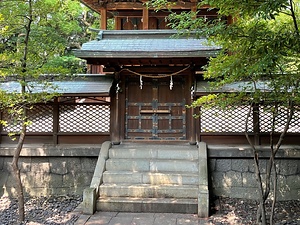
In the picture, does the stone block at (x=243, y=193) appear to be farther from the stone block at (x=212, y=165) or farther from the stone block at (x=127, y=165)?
the stone block at (x=127, y=165)

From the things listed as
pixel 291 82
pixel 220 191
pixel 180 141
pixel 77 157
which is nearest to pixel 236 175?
pixel 220 191

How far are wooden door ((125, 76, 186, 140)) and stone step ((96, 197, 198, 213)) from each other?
208 cm

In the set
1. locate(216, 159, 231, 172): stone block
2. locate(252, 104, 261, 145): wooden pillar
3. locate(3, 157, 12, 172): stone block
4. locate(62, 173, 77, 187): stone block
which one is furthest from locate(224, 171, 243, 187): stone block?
locate(3, 157, 12, 172): stone block

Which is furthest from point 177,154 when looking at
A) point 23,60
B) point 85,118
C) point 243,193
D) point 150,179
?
point 23,60

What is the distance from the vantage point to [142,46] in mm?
6746

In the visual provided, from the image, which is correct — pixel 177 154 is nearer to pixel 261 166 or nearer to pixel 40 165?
pixel 261 166

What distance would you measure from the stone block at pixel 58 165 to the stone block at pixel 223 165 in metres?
3.54

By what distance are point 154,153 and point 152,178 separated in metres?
0.80

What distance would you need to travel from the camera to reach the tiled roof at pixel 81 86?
666cm

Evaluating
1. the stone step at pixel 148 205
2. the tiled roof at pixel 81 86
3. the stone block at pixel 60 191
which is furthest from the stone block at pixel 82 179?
the tiled roof at pixel 81 86

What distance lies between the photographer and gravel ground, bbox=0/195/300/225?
197 inches

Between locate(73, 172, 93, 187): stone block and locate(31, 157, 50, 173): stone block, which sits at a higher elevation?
locate(31, 157, 50, 173): stone block

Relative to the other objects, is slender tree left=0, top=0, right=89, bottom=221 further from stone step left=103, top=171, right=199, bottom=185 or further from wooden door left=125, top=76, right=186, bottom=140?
wooden door left=125, top=76, right=186, bottom=140

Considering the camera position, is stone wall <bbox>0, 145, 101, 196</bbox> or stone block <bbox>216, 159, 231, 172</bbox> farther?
stone wall <bbox>0, 145, 101, 196</bbox>
